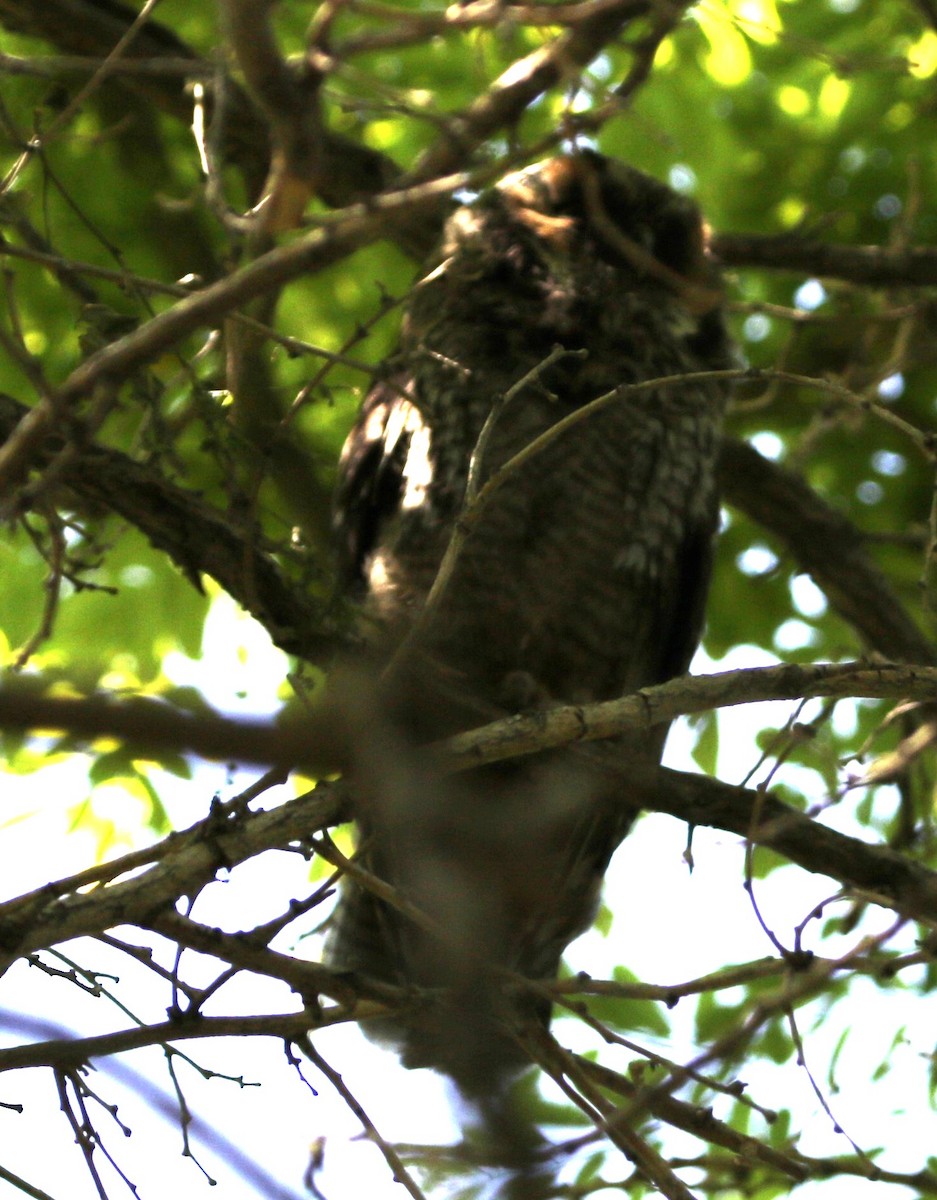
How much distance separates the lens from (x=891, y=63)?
9.61ft

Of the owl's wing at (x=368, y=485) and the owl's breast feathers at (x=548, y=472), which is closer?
the owl's breast feathers at (x=548, y=472)

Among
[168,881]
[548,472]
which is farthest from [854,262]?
[168,881]

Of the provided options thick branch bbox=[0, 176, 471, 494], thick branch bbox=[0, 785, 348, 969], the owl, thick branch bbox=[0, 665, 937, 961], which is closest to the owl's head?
the owl

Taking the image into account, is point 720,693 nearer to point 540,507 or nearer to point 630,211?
point 540,507

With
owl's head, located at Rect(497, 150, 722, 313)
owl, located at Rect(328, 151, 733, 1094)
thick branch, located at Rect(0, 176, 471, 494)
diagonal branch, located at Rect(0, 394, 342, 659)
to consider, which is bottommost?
thick branch, located at Rect(0, 176, 471, 494)

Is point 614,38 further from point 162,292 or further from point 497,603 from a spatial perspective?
point 497,603

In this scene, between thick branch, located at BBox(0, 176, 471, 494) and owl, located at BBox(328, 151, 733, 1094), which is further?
owl, located at BBox(328, 151, 733, 1094)

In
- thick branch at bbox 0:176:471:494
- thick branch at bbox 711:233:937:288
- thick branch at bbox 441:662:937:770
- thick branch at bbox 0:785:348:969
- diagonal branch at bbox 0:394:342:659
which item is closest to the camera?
thick branch at bbox 0:176:471:494

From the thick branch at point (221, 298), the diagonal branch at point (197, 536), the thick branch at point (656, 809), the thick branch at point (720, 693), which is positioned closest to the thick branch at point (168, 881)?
the thick branch at point (656, 809)

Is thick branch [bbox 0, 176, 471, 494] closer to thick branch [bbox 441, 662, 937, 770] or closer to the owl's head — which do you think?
thick branch [bbox 441, 662, 937, 770]

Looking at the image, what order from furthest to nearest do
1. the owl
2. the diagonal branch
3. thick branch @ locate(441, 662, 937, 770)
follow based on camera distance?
1. the owl
2. the diagonal branch
3. thick branch @ locate(441, 662, 937, 770)

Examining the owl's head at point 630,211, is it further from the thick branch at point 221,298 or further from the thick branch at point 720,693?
the thick branch at point 221,298

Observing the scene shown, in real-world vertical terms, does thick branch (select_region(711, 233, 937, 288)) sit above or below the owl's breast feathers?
above

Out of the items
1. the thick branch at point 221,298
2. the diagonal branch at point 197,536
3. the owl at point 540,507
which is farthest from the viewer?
the owl at point 540,507
